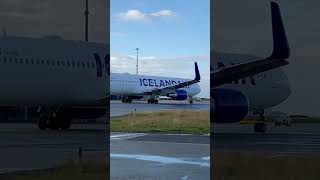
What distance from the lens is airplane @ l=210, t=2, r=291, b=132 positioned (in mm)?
10616

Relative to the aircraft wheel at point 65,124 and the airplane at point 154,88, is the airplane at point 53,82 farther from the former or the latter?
the airplane at point 154,88

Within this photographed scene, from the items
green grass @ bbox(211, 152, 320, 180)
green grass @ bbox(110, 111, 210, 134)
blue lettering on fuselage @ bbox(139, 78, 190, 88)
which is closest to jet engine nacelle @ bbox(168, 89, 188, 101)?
blue lettering on fuselage @ bbox(139, 78, 190, 88)

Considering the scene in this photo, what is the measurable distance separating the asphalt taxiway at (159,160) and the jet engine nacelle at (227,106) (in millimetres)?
887

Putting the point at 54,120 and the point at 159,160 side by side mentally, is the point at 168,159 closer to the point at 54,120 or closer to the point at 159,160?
the point at 159,160

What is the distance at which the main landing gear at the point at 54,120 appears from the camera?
17.8 meters

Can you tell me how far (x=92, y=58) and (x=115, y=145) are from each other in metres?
3.30

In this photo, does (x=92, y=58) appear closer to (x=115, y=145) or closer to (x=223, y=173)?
(x=115, y=145)

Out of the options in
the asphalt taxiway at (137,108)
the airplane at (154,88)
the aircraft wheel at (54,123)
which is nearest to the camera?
the aircraft wheel at (54,123)

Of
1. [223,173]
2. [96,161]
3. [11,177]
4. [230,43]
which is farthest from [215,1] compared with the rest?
[11,177]

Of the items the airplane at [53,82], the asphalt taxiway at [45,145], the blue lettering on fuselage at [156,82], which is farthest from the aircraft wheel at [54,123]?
the blue lettering on fuselage at [156,82]

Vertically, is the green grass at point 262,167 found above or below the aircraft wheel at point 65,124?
below

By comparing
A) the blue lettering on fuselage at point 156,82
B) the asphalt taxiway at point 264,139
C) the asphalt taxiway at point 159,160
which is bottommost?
the asphalt taxiway at point 159,160

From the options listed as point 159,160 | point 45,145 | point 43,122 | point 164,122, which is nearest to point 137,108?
point 164,122

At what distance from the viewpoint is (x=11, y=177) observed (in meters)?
8.34
